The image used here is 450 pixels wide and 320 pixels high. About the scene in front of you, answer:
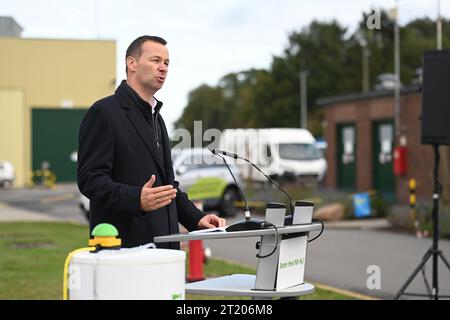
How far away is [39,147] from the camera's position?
50.7 m

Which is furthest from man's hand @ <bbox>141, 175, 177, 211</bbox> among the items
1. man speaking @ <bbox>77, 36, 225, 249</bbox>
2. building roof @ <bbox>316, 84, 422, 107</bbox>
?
building roof @ <bbox>316, 84, 422, 107</bbox>

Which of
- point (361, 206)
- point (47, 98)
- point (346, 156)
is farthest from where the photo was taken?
point (47, 98)

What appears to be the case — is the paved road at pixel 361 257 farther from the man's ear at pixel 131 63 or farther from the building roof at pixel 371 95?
the building roof at pixel 371 95

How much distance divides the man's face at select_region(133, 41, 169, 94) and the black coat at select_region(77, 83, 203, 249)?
0.17m

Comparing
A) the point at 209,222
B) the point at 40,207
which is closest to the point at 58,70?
the point at 40,207

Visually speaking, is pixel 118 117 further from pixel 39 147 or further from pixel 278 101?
pixel 278 101

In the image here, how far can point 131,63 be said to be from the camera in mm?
4371

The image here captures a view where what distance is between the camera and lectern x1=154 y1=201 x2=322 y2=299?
161 inches

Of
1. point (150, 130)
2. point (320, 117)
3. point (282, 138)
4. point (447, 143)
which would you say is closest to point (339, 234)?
point (447, 143)

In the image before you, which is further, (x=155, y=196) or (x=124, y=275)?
(x=155, y=196)

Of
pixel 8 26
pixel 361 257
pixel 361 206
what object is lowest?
pixel 361 257

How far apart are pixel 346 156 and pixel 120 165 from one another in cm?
2880

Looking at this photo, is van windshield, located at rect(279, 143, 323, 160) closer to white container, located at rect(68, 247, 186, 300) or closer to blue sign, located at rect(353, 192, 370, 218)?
blue sign, located at rect(353, 192, 370, 218)

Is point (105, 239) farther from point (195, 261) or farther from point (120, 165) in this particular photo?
point (195, 261)
